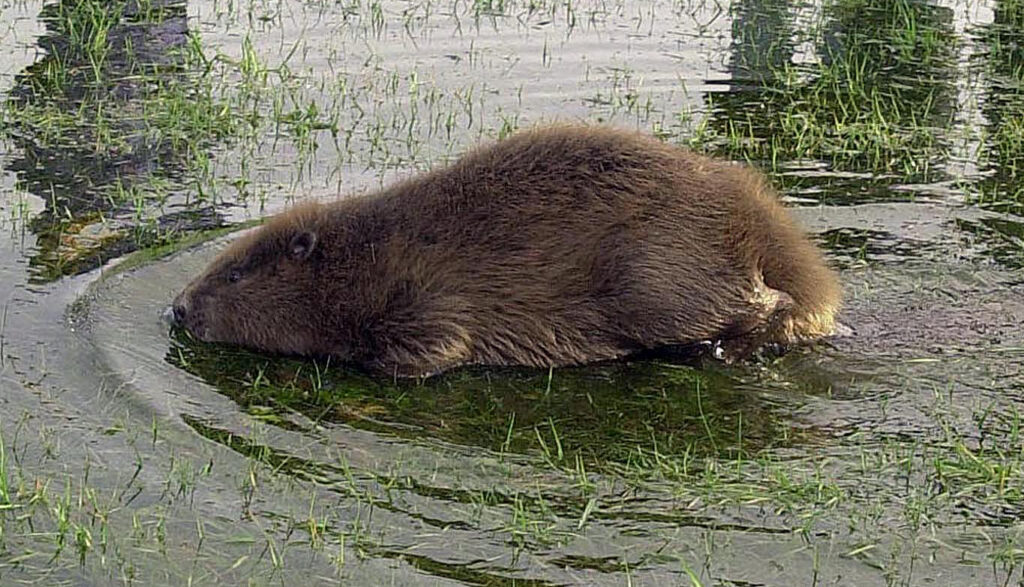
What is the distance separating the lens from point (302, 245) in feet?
20.1

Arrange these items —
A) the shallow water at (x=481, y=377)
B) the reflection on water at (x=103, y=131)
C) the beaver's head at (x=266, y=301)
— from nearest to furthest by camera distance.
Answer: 1. the shallow water at (x=481, y=377)
2. the beaver's head at (x=266, y=301)
3. the reflection on water at (x=103, y=131)

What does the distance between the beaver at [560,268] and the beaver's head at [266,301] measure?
0.01 meters

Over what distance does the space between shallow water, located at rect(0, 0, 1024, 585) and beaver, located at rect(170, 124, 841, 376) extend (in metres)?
0.13

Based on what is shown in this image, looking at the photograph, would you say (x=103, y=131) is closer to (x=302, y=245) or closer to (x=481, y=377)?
(x=302, y=245)

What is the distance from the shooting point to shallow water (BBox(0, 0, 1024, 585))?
4363 millimetres

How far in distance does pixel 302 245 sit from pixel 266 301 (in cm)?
25

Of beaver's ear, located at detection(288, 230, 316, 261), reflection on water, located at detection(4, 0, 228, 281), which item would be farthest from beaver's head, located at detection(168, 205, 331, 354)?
reflection on water, located at detection(4, 0, 228, 281)

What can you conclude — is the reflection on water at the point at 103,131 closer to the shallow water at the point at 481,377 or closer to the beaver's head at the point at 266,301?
the shallow water at the point at 481,377

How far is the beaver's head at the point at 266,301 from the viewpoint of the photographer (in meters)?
6.04

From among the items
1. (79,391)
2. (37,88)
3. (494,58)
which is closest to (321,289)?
(79,391)

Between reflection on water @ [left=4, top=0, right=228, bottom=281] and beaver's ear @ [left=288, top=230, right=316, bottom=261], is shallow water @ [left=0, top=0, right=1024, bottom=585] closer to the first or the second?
reflection on water @ [left=4, top=0, right=228, bottom=281]

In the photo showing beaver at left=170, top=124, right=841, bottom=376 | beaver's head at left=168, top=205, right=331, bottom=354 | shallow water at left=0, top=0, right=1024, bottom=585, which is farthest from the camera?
beaver's head at left=168, top=205, right=331, bottom=354

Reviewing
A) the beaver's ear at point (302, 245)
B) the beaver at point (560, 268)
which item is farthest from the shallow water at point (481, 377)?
the beaver's ear at point (302, 245)

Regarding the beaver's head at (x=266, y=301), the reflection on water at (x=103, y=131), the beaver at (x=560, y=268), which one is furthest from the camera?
the reflection on water at (x=103, y=131)
